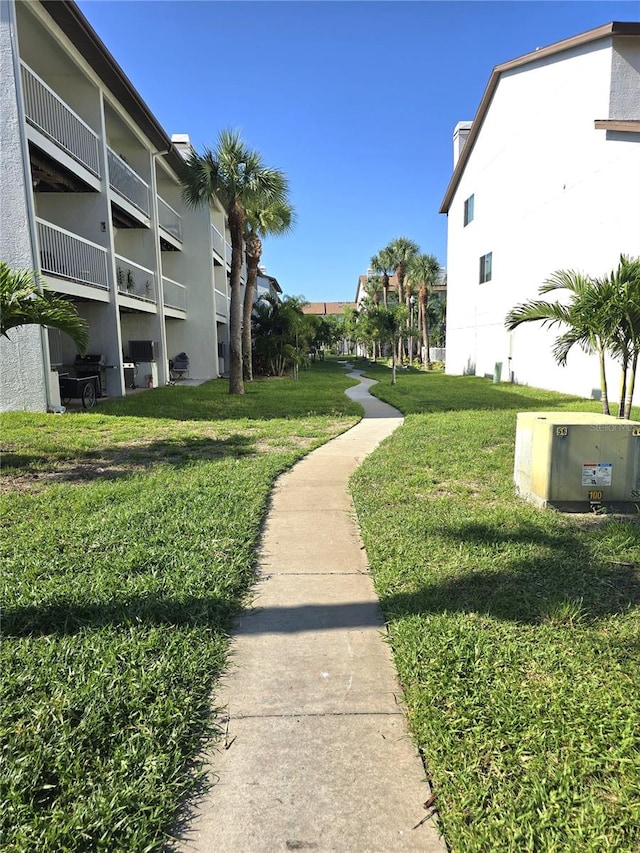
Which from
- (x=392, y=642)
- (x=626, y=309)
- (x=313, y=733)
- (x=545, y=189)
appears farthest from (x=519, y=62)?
(x=313, y=733)

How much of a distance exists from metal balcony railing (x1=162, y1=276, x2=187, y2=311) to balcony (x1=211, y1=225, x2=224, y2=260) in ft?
10.8

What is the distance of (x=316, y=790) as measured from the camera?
212 centimetres

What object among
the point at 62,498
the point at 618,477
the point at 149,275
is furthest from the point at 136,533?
the point at 149,275

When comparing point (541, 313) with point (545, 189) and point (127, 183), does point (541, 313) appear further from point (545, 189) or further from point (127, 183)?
point (127, 183)

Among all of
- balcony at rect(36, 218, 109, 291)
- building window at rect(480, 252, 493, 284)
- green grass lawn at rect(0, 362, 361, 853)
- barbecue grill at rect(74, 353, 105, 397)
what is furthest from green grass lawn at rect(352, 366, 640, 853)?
building window at rect(480, 252, 493, 284)

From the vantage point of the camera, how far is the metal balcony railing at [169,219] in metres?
22.2

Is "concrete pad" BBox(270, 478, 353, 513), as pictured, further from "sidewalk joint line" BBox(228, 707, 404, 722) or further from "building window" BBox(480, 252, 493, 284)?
"building window" BBox(480, 252, 493, 284)

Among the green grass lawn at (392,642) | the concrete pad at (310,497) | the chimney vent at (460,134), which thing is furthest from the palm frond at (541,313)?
the chimney vent at (460,134)

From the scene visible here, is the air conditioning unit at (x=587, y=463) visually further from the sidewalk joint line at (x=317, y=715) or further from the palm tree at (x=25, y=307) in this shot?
the palm tree at (x=25, y=307)

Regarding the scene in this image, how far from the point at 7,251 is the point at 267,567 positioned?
33.8ft

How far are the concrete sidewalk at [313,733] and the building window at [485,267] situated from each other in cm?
2353

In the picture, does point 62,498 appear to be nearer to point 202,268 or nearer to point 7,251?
point 7,251

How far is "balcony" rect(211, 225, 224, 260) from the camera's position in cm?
2573

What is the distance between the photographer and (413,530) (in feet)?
15.8
